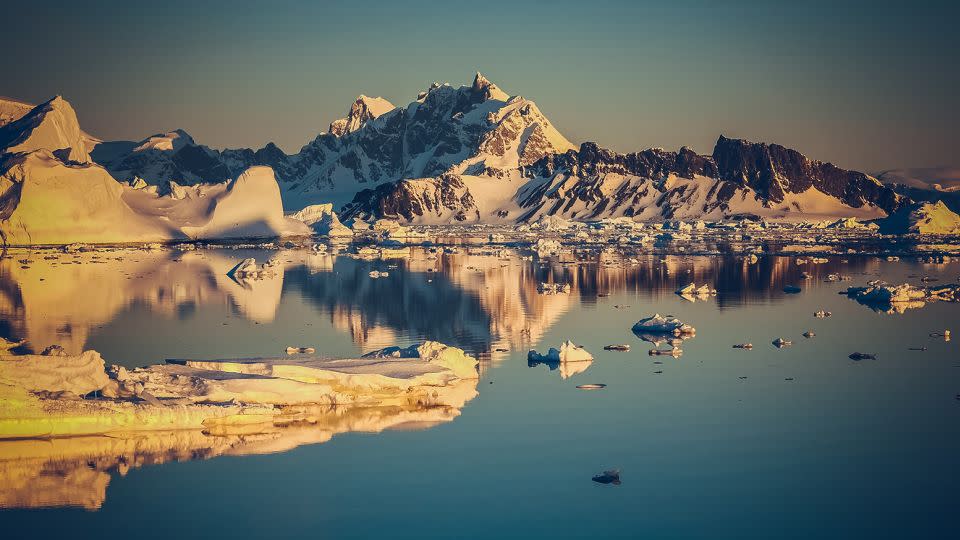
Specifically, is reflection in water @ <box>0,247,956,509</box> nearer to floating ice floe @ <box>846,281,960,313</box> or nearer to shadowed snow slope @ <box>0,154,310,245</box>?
floating ice floe @ <box>846,281,960,313</box>

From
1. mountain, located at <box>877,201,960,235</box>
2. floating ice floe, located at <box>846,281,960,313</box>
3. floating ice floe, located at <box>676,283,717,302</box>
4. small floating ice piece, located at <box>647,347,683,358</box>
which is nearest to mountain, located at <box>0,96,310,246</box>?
floating ice floe, located at <box>676,283,717,302</box>

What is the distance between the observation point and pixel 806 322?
36.3 meters

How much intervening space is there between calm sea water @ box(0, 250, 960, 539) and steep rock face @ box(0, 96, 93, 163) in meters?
76.9

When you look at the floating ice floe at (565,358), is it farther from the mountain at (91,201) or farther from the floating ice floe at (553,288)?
the mountain at (91,201)

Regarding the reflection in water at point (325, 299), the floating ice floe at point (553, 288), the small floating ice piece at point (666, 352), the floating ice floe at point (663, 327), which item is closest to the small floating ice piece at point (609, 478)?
the reflection in water at point (325, 299)

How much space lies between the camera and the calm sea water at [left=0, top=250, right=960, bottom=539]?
16.0 metres

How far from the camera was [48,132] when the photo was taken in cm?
11494

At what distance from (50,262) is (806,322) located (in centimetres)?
5016

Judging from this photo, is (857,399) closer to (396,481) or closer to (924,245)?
(396,481)

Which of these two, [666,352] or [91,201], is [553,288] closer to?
[666,352]

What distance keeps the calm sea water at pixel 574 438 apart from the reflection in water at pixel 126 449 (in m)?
0.14

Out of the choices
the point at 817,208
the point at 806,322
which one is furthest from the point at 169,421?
the point at 817,208

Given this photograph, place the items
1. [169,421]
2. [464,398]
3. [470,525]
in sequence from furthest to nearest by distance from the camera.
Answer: [464,398], [169,421], [470,525]

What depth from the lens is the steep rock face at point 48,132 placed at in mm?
111938
